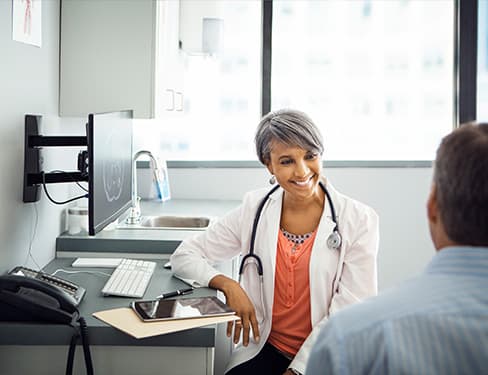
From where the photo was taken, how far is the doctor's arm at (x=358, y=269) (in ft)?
6.40

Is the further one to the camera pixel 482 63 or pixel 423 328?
pixel 482 63

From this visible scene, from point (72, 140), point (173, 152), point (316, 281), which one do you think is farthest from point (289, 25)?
point (316, 281)

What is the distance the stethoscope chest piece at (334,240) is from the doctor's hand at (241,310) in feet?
0.95

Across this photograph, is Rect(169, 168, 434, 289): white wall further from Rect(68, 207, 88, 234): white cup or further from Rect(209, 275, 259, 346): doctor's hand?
Rect(209, 275, 259, 346): doctor's hand

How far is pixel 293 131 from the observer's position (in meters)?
2.02

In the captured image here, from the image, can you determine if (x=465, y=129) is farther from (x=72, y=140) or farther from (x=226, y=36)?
(x=226, y=36)

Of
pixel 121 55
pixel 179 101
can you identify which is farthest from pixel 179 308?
pixel 179 101

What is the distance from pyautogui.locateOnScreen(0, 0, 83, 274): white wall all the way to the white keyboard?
31cm

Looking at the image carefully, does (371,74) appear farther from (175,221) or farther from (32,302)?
(32,302)

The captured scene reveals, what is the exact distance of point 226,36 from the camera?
160 inches

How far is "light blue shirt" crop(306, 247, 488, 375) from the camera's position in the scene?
2.66ft

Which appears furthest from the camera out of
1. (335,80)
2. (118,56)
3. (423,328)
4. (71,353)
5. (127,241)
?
(335,80)

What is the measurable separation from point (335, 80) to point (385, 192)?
2.47ft

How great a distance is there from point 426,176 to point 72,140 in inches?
93.9
